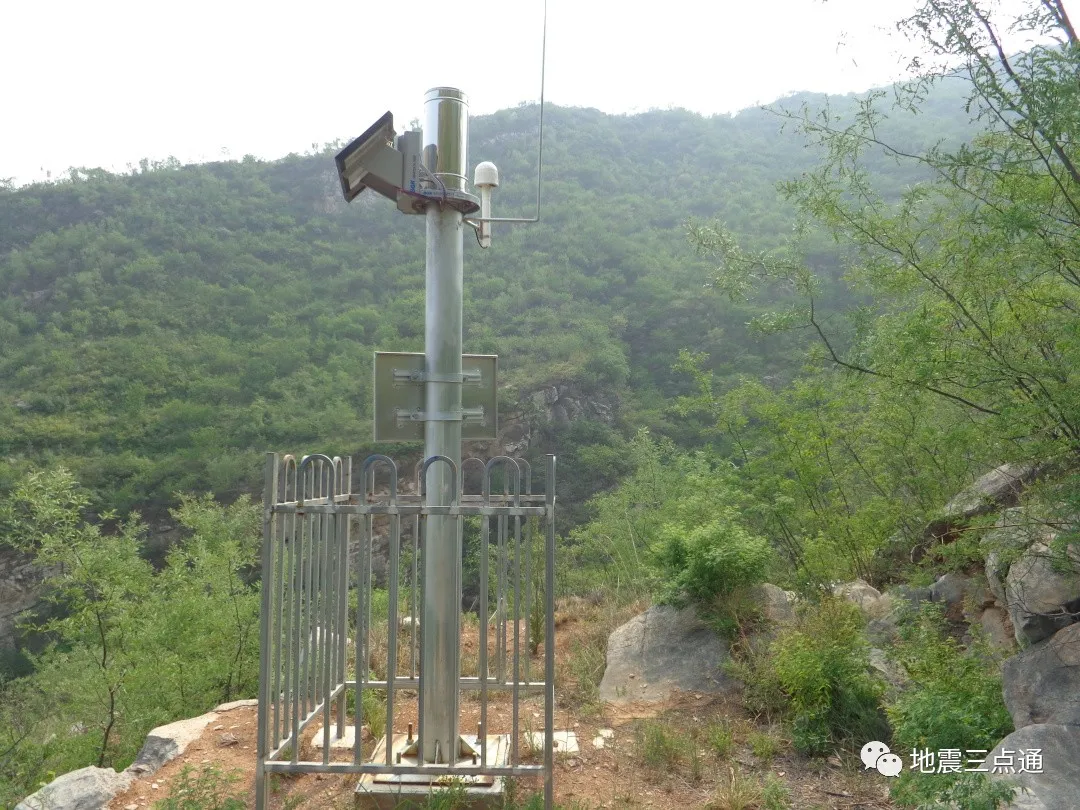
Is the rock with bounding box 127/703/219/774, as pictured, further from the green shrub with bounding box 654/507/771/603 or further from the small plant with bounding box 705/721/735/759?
the green shrub with bounding box 654/507/771/603

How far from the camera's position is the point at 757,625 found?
643 centimetres

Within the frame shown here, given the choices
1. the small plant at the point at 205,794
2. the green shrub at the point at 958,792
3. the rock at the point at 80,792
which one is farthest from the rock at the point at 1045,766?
the rock at the point at 80,792

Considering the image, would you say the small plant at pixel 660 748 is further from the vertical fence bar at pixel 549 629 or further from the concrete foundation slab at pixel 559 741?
the vertical fence bar at pixel 549 629

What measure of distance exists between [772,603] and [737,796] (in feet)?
9.28

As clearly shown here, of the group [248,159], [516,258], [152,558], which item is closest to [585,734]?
[152,558]

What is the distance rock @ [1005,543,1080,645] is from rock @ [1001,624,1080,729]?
0.52ft

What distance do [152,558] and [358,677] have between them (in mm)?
24130

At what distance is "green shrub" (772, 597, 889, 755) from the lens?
4.86 meters

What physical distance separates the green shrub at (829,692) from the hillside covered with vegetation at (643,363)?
0.09ft

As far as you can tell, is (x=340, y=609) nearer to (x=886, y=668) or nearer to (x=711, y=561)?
(x=711, y=561)

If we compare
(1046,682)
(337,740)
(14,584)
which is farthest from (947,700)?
(14,584)

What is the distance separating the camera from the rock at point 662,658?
20.0ft

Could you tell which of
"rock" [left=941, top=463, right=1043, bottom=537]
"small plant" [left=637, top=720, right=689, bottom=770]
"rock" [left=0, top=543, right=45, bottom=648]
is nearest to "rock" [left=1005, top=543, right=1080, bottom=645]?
"rock" [left=941, top=463, right=1043, bottom=537]

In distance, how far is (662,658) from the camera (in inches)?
Result: 254
